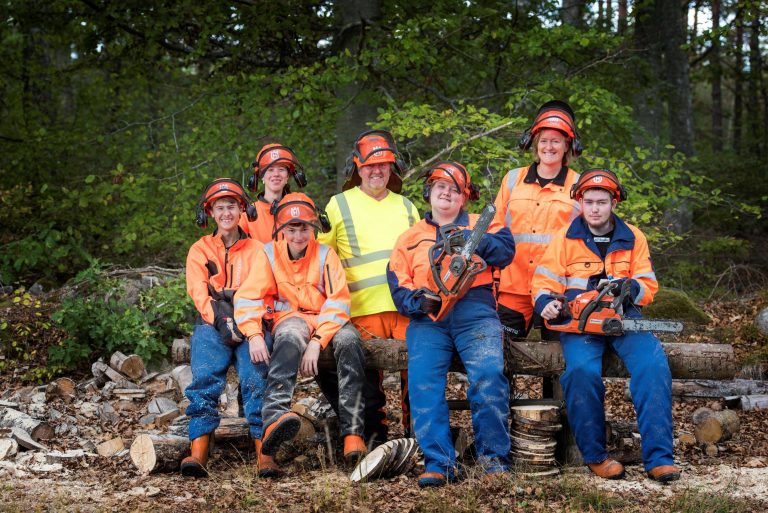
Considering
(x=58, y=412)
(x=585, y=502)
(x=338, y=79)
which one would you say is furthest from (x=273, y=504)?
(x=338, y=79)

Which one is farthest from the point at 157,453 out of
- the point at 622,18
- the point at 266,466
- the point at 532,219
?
the point at 622,18

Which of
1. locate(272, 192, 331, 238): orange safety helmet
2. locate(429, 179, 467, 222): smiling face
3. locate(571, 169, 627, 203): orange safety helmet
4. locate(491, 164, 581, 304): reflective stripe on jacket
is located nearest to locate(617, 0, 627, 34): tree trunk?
locate(491, 164, 581, 304): reflective stripe on jacket

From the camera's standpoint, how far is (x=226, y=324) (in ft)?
20.5

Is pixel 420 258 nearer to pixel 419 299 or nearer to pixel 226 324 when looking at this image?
pixel 419 299

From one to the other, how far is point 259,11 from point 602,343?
725 cm

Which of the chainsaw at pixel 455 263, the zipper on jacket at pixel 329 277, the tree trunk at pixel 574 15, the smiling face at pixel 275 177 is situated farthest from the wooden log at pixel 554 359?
the tree trunk at pixel 574 15

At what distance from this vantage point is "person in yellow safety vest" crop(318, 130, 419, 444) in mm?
6434

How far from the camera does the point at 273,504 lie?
5.15 metres

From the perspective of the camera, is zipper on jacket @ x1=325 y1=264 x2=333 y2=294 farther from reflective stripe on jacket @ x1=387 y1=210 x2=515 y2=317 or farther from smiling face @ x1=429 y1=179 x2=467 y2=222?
smiling face @ x1=429 y1=179 x2=467 y2=222

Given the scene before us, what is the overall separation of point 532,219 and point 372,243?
1252 mm

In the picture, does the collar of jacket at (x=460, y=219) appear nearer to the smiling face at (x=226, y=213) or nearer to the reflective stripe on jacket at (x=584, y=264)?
the reflective stripe on jacket at (x=584, y=264)

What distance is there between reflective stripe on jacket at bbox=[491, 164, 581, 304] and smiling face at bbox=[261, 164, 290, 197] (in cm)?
185

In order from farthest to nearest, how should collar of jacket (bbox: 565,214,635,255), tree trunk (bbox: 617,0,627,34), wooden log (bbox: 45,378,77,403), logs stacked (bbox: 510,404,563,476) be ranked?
tree trunk (bbox: 617,0,627,34), wooden log (bbox: 45,378,77,403), collar of jacket (bbox: 565,214,635,255), logs stacked (bbox: 510,404,563,476)

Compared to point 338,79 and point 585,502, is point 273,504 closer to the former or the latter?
point 585,502
